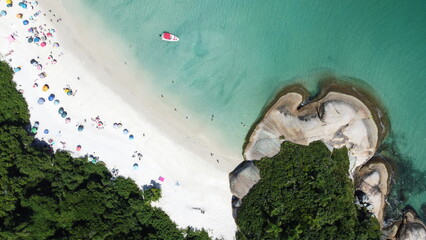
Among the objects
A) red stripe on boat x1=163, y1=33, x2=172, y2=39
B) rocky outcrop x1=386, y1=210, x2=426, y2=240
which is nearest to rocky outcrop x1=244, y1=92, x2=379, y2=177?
rocky outcrop x1=386, y1=210, x2=426, y2=240

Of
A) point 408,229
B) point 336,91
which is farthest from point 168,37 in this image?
point 408,229

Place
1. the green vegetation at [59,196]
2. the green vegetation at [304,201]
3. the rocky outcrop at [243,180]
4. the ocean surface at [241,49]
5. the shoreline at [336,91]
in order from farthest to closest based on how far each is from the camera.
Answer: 1. the ocean surface at [241,49]
2. the shoreline at [336,91]
3. the rocky outcrop at [243,180]
4. the green vegetation at [304,201]
5. the green vegetation at [59,196]

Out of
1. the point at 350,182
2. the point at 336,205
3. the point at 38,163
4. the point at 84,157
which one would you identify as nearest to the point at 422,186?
the point at 350,182

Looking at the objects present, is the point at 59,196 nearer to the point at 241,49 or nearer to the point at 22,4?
the point at 22,4

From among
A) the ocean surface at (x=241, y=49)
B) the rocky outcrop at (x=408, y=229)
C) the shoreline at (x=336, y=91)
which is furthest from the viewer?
the ocean surface at (x=241, y=49)

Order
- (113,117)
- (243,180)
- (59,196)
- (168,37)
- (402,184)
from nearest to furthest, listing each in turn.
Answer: (59,196), (243,180), (113,117), (168,37), (402,184)

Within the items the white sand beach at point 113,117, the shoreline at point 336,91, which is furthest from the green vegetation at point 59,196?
the shoreline at point 336,91

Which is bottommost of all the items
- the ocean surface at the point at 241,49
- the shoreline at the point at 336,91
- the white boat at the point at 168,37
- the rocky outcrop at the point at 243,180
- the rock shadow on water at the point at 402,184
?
the rock shadow on water at the point at 402,184

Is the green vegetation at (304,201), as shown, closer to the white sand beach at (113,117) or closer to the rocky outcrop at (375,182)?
the rocky outcrop at (375,182)
